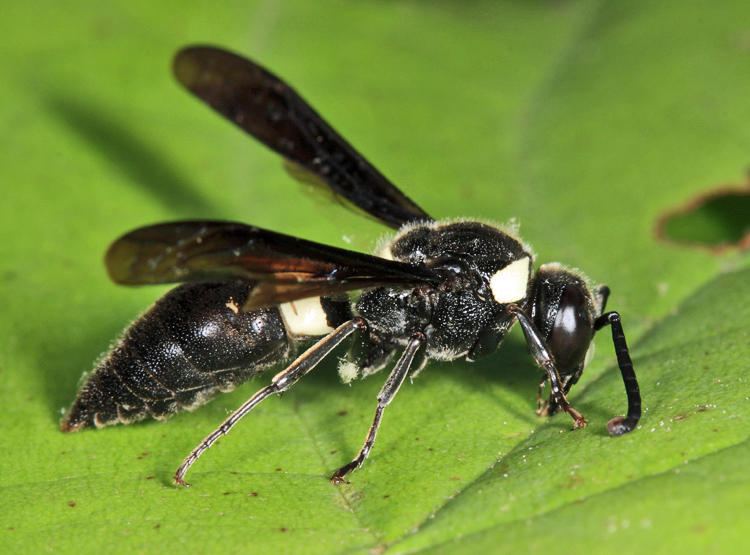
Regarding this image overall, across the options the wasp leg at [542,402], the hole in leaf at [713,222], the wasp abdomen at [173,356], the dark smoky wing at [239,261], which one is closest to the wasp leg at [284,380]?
the wasp abdomen at [173,356]

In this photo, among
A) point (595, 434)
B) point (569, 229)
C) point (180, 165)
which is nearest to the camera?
point (595, 434)

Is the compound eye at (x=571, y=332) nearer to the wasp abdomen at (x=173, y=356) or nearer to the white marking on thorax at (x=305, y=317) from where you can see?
the white marking on thorax at (x=305, y=317)

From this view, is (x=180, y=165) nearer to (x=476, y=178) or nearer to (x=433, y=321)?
(x=476, y=178)

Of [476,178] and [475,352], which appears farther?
[476,178]

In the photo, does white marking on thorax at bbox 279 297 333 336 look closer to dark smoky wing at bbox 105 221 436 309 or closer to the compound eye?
dark smoky wing at bbox 105 221 436 309

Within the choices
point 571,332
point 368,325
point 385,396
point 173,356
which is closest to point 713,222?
point 571,332

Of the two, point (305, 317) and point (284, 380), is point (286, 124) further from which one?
point (284, 380)

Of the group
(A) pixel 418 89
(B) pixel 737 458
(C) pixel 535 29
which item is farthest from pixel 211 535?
(C) pixel 535 29

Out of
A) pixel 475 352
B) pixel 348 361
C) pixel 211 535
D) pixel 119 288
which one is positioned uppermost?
pixel 475 352
